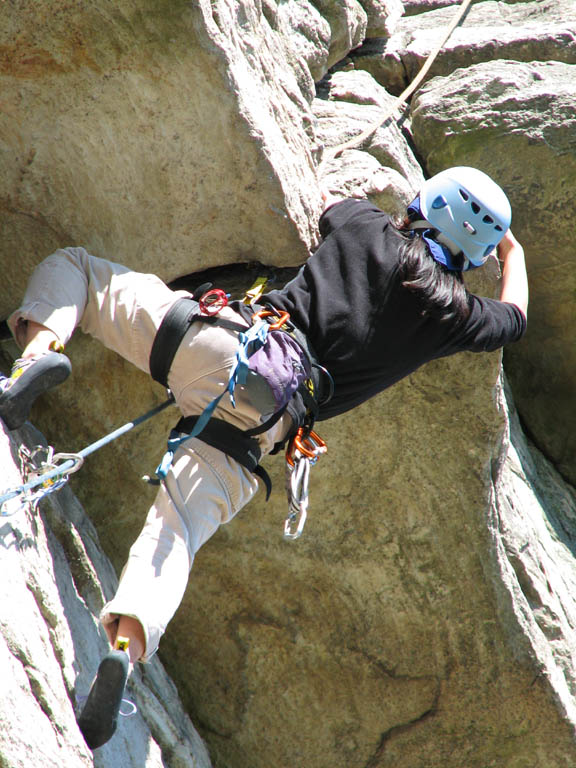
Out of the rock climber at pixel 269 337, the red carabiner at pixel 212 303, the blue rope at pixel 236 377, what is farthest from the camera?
the red carabiner at pixel 212 303

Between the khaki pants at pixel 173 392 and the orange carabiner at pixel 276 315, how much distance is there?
0.09 metres

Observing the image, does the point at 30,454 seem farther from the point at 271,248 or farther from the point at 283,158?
the point at 283,158

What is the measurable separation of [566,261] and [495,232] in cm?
248

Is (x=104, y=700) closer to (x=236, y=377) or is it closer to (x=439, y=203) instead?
(x=236, y=377)

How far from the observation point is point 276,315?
9.53 ft

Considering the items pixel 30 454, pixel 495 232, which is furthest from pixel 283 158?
pixel 30 454

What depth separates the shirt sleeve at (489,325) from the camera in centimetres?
305

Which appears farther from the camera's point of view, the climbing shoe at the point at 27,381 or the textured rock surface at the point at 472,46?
the textured rock surface at the point at 472,46

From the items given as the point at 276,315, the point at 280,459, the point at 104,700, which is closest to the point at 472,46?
the point at 280,459

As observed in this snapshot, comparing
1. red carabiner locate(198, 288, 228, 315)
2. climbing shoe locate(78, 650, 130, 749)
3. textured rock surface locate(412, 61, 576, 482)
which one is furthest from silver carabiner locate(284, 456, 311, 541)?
textured rock surface locate(412, 61, 576, 482)

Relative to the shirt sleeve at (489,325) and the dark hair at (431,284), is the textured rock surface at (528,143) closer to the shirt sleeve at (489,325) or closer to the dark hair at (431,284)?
the shirt sleeve at (489,325)

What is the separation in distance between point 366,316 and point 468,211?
580 mm

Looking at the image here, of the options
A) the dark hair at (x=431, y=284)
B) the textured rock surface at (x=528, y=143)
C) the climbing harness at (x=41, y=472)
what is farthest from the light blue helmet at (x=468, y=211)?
the textured rock surface at (x=528, y=143)

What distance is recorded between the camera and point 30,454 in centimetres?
293
